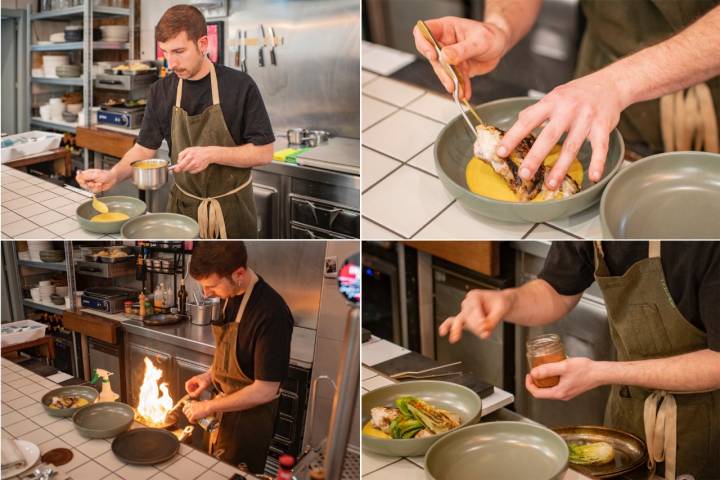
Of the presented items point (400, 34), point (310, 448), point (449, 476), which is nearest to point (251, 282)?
point (310, 448)

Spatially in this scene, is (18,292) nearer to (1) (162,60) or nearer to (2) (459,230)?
(1) (162,60)

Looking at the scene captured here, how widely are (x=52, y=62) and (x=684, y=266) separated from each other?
1.47 metres

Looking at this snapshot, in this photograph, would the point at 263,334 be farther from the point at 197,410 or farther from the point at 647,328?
the point at 647,328

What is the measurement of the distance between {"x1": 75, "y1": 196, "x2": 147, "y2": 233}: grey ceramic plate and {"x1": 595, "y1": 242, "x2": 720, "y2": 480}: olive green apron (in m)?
1.00

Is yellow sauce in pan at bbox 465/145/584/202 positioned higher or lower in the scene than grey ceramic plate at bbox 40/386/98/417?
higher

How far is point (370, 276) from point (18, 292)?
2.91 ft

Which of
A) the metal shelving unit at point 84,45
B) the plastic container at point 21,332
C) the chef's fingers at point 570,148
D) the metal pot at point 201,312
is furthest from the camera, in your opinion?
the plastic container at point 21,332

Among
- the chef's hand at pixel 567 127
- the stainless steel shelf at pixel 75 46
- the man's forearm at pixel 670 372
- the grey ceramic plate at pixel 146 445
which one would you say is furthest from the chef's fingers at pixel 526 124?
the grey ceramic plate at pixel 146 445

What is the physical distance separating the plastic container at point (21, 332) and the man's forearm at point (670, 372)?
1.35 meters

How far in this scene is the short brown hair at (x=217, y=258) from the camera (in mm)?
1561

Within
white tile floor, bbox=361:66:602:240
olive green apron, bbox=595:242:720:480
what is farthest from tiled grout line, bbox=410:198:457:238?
olive green apron, bbox=595:242:720:480

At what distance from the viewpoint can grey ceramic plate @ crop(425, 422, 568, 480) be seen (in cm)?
156

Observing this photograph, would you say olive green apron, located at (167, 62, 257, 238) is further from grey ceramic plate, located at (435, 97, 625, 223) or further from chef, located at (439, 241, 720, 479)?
chef, located at (439, 241, 720, 479)

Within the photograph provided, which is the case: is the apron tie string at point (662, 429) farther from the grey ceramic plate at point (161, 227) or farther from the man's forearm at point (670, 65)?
the grey ceramic plate at point (161, 227)
